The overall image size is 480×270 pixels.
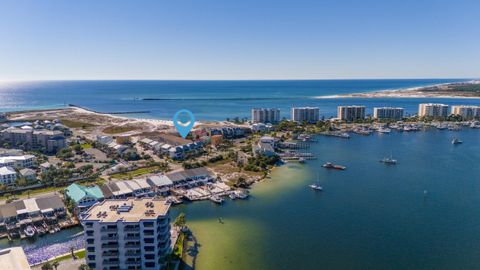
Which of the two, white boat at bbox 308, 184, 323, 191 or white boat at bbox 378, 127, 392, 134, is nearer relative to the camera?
white boat at bbox 308, 184, 323, 191

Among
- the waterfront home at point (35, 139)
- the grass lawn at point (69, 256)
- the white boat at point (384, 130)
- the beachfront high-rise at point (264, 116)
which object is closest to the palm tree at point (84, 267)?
the grass lawn at point (69, 256)

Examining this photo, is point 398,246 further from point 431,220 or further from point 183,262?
point 183,262

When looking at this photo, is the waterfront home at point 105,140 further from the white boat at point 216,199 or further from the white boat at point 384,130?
the white boat at point 384,130

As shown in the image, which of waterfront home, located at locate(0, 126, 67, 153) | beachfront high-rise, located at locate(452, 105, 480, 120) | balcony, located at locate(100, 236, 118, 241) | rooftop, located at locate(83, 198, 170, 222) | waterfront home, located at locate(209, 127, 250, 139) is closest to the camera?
balcony, located at locate(100, 236, 118, 241)

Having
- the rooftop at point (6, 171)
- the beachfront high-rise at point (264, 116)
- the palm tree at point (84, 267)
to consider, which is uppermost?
the beachfront high-rise at point (264, 116)

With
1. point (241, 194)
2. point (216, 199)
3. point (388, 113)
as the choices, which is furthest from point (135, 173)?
point (388, 113)

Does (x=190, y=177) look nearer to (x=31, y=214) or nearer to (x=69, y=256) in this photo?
(x=31, y=214)

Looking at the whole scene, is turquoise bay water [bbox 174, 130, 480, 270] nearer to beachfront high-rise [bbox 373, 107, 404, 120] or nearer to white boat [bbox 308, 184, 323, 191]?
white boat [bbox 308, 184, 323, 191]

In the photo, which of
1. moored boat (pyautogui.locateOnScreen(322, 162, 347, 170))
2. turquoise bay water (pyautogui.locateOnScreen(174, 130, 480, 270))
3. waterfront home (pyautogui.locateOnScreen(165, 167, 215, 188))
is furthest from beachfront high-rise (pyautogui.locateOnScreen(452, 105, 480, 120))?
waterfront home (pyautogui.locateOnScreen(165, 167, 215, 188))

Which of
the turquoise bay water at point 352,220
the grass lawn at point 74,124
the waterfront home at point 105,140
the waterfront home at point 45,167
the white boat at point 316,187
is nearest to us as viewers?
the turquoise bay water at point 352,220
